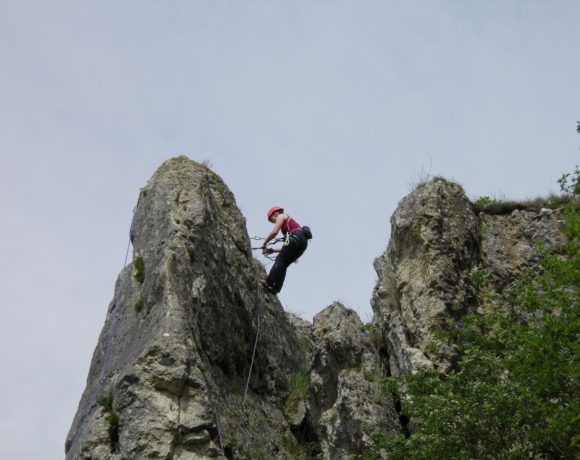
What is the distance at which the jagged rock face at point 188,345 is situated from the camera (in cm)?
1475

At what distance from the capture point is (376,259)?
22.9 meters

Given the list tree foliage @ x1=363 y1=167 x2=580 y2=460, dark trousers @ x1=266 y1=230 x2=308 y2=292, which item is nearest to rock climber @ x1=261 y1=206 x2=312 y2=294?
dark trousers @ x1=266 y1=230 x2=308 y2=292

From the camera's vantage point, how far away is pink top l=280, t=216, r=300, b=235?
21.3 metres

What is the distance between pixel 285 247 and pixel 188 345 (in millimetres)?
5904

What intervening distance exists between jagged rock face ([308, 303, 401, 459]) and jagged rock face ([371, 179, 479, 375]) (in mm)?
789

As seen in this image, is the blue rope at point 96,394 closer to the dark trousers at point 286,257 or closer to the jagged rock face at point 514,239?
the dark trousers at point 286,257

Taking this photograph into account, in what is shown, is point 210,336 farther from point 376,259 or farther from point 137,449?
point 376,259

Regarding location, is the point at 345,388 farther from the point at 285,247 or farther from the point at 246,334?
the point at 285,247

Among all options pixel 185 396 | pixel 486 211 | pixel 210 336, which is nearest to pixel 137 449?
pixel 185 396

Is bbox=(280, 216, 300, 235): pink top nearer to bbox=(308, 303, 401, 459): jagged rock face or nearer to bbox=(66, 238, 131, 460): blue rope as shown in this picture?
bbox=(308, 303, 401, 459): jagged rock face

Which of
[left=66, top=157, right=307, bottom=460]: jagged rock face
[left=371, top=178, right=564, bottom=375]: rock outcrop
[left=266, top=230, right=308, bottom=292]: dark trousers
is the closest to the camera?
[left=66, top=157, right=307, bottom=460]: jagged rock face

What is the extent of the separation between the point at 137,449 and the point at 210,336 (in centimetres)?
394

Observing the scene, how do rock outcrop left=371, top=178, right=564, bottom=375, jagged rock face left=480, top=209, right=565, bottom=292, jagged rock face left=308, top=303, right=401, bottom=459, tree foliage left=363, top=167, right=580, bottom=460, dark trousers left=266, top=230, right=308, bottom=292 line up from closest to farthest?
tree foliage left=363, top=167, right=580, bottom=460, jagged rock face left=308, top=303, right=401, bottom=459, rock outcrop left=371, top=178, right=564, bottom=375, dark trousers left=266, top=230, right=308, bottom=292, jagged rock face left=480, top=209, right=565, bottom=292

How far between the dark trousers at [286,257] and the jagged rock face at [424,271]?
2254mm
